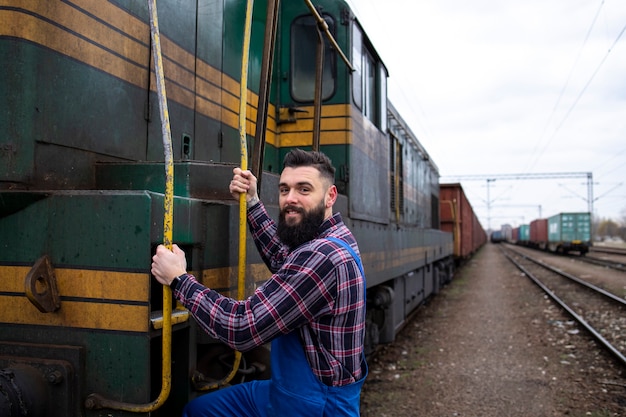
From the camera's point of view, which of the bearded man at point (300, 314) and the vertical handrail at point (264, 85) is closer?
the bearded man at point (300, 314)

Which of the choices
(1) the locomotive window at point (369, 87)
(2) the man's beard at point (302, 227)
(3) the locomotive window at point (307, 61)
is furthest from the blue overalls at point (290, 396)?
(1) the locomotive window at point (369, 87)

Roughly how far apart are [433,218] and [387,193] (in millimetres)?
7142

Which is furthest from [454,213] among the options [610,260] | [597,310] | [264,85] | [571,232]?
[571,232]

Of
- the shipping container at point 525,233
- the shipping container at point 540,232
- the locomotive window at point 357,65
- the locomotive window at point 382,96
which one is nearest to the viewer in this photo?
the locomotive window at point 357,65

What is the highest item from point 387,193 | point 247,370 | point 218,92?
point 218,92

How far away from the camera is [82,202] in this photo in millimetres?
1765

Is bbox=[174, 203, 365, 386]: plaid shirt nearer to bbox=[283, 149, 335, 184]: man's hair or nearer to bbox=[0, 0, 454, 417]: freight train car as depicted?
bbox=[0, 0, 454, 417]: freight train car

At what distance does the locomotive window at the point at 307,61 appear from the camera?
4145mm

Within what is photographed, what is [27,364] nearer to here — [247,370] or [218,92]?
[247,370]

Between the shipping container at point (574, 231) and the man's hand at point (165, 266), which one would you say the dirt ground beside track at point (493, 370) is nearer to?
the man's hand at point (165, 266)

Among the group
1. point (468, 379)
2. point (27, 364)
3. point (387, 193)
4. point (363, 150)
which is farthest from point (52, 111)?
point (468, 379)

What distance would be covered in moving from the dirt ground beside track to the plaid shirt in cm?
276

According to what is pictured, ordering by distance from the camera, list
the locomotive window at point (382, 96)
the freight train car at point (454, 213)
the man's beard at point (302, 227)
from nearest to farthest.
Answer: the man's beard at point (302, 227), the locomotive window at point (382, 96), the freight train car at point (454, 213)

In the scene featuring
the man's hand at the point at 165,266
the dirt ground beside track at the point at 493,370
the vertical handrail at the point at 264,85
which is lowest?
the dirt ground beside track at the point at 493,370
